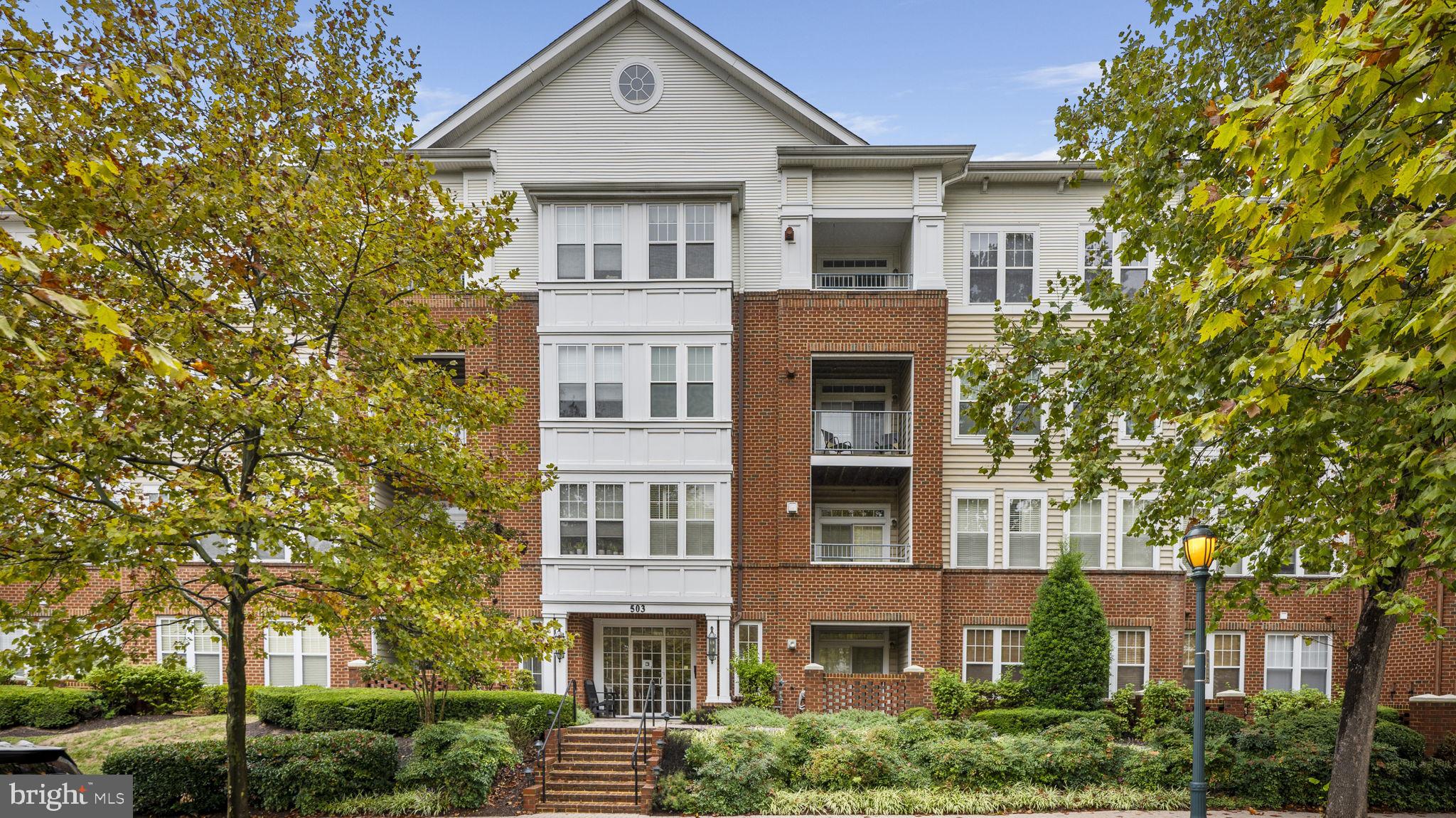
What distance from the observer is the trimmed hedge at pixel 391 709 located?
1462cm

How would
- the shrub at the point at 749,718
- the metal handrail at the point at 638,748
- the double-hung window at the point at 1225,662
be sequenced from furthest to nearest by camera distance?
the double-hung window at the point at 1225,662 < the shrub at the point at 749,718 < the metal handrail at the point at 638,748

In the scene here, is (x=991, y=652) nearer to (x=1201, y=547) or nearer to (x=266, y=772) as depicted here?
(x=1201, y=547)

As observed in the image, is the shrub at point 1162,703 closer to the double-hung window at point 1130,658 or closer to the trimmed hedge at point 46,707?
the double-hung window at point 1130,658

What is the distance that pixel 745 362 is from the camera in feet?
57.8

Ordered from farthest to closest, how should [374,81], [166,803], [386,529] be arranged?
[166,803], [374,81], [386,529]

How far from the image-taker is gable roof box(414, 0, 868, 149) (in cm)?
1775

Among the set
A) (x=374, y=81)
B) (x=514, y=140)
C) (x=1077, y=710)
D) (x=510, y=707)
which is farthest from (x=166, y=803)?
(x=1077, y=710)

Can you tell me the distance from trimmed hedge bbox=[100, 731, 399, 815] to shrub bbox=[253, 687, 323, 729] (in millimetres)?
3379

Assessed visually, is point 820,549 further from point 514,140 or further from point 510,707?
point 514,140

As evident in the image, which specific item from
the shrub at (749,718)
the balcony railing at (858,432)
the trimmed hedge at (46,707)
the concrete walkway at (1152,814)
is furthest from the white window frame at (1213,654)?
the trimmed hedge at (46,707)

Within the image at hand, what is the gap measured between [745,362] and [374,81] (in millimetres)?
9838

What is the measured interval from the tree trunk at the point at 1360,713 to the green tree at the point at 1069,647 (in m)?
5.58

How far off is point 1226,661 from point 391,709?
17989 millimetres

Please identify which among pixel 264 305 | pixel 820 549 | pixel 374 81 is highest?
pixel 374 81
